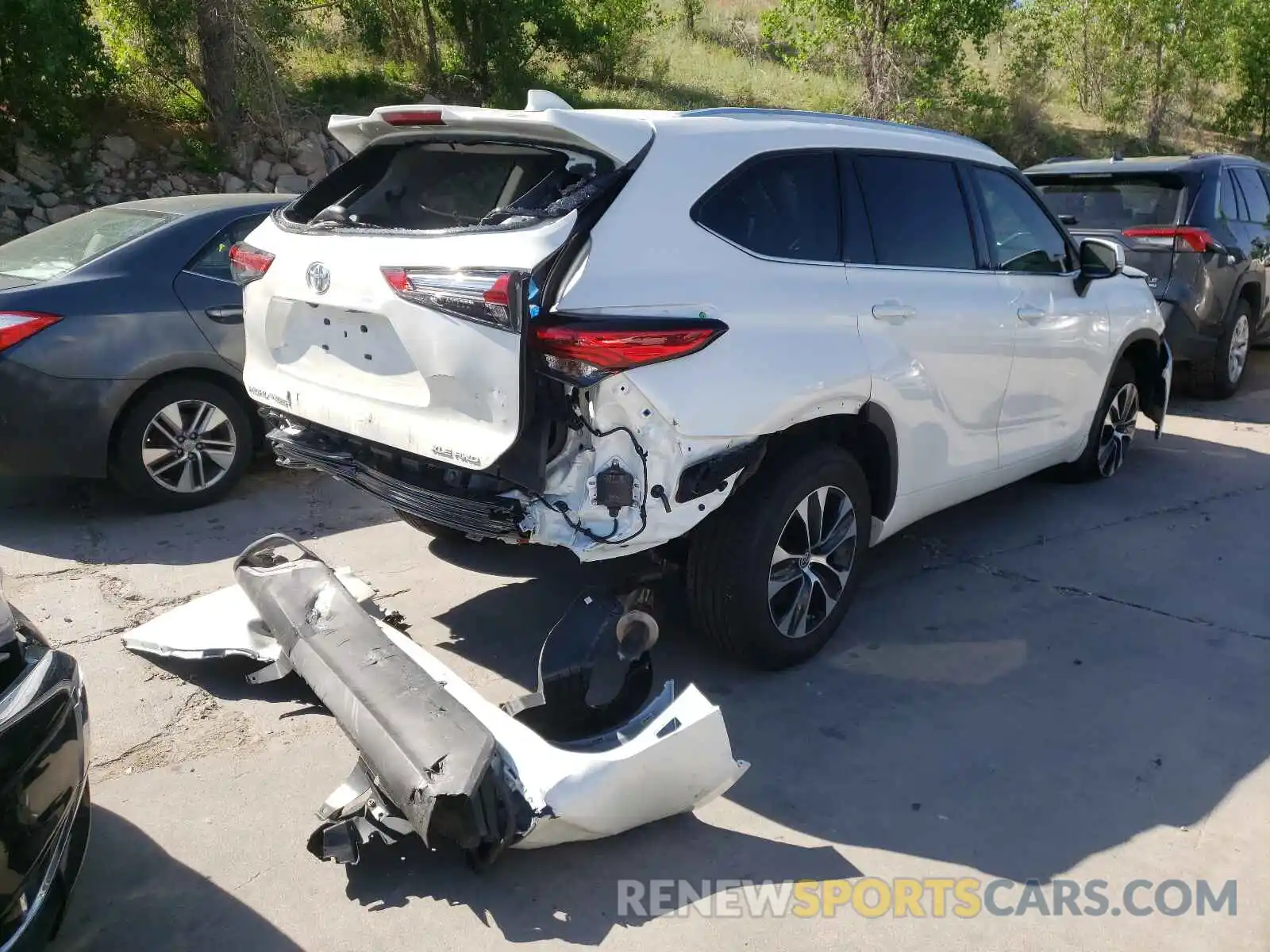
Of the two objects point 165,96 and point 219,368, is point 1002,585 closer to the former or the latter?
point 219,368

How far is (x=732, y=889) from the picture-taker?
2.88 m

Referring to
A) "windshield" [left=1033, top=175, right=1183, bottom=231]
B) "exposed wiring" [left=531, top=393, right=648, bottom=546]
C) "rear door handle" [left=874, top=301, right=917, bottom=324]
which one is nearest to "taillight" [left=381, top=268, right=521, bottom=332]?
"exposed wiring" [left=531, top=393, right=648, bottom=546]

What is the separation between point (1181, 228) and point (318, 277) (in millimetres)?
6781

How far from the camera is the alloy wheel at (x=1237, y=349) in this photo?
8.64 m

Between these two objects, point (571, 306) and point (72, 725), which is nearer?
point (72, 725)

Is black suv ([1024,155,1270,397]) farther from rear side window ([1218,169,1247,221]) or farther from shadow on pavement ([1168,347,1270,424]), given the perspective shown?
shadow on pavement ([1168,347,1270,424])

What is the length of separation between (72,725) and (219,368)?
12.0 feet

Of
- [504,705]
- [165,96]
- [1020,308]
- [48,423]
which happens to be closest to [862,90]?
[165,96]

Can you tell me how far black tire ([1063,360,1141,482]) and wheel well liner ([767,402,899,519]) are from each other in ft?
7.32

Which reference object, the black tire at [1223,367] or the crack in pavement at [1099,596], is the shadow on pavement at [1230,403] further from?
the crack in pavement at [1099,596]

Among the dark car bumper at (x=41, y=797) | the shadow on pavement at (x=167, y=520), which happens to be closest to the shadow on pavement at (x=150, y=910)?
the dark car bumper at (x=41, y=797)

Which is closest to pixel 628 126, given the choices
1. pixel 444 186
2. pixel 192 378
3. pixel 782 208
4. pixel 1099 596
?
pixel 782 208

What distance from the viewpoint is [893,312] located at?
161 inches

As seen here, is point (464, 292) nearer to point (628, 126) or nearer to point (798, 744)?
point (628, 126)
